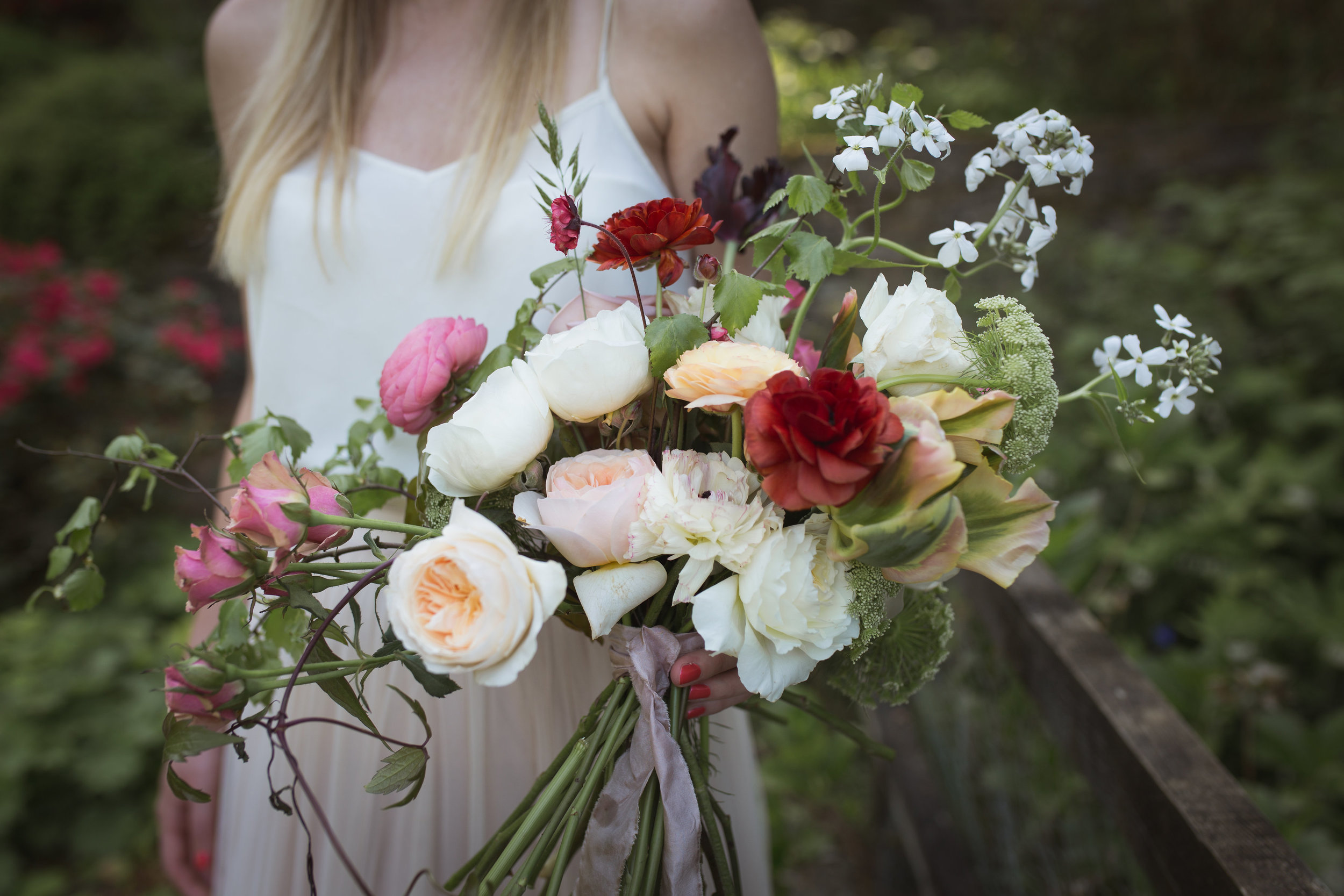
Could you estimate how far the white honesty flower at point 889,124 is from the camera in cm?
73

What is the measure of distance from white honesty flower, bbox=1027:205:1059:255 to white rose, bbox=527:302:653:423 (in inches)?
15.2

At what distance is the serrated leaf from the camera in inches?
28.6

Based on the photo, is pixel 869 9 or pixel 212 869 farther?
pixel 869 9

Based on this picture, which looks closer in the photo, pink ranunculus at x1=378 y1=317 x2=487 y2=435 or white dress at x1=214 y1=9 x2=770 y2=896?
pink ranunculus at x1=378 y1=317 x2=487 y2=435

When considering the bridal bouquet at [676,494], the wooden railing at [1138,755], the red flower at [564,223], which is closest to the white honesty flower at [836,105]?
the bridal bouquet at [676,494]

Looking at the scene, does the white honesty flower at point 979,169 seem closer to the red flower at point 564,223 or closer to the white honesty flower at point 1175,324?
the white honesty flower at point 1175,324

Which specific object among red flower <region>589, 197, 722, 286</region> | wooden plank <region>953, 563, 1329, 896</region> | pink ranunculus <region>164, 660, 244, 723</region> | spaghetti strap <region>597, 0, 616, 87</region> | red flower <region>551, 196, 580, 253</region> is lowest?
wooden plank <region>953, 563, 1329, 896</region>

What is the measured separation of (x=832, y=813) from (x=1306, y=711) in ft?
4.64

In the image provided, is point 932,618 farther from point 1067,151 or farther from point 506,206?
point 506,206

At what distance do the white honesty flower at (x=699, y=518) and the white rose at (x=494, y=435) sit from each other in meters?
0.11

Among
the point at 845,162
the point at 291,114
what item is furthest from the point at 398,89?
the point at 845,162

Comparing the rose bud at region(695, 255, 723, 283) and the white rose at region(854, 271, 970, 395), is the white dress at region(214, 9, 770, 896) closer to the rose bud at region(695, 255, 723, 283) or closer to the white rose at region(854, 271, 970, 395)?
the rose bud at region(695, 255, 723, 283)

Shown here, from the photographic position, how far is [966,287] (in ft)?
12.6

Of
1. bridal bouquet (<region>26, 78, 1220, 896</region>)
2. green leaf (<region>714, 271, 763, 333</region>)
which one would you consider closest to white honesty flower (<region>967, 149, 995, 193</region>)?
bridal bouquet (<region>26, 78, 1220, 896</region>)
